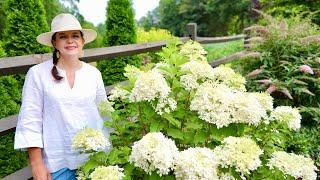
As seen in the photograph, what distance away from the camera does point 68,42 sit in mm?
2812

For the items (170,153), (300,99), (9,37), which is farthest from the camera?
(9,37)

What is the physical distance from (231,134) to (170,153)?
469 millimetres

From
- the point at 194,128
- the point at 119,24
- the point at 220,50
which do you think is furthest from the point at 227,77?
the point at 220,50

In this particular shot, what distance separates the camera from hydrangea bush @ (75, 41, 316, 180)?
212cm

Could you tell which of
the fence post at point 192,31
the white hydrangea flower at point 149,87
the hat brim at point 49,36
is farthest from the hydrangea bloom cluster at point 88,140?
the fence post at point 192,31

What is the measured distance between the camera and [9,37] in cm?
664

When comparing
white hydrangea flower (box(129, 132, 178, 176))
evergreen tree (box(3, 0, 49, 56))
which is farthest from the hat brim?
evergreen tree (box(3, 0, 49, 56))

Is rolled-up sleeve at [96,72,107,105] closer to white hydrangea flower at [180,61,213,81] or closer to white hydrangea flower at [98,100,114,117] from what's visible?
white hydrangea flower at [98,100,114,117]

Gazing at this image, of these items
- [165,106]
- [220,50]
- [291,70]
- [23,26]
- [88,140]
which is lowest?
[220,50]

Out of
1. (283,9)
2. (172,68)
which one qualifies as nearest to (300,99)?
(172,68)

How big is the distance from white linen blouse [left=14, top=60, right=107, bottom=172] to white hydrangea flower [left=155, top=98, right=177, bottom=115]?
53cm

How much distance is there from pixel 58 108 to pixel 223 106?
983 millimetres

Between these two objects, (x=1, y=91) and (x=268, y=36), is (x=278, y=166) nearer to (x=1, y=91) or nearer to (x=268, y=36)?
(x=1, y=91)

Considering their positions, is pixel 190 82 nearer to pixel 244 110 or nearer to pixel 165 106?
pixel 165 106
